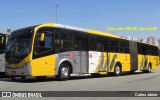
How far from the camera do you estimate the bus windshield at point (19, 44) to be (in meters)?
16.6

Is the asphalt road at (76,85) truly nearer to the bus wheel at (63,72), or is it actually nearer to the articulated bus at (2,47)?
the bus wheel at (63,72)

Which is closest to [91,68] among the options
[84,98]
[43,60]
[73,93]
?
[43,60]

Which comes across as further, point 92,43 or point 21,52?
point 92,43

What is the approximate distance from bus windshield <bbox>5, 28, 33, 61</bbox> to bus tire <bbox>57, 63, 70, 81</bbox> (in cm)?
245

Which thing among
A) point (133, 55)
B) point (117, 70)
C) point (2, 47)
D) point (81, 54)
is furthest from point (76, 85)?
point (133, 55)

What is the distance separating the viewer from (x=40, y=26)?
669 inches

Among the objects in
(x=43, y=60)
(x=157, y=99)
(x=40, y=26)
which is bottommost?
(x=157, y=99)

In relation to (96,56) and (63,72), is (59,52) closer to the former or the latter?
(63,72)

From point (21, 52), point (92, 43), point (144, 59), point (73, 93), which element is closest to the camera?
point (73, 93)

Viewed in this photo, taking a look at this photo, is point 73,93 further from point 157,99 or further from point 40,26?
point 40,26

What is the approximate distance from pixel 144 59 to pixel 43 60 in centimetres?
1645

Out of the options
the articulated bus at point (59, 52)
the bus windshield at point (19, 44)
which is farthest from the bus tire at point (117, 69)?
the bus windshield at point (19, 44)

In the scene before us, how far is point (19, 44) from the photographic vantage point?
56.1 ft

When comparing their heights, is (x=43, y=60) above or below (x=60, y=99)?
above
